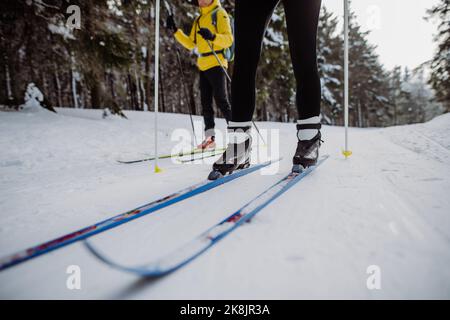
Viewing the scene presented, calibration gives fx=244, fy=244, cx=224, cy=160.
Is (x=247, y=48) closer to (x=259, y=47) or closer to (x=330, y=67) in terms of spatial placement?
(x=259, y=47)

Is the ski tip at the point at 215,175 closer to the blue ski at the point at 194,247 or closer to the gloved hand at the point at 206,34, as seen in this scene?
the blue ski at the point at 194,247

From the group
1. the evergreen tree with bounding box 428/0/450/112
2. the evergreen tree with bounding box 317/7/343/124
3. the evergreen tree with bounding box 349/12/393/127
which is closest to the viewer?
the evergreen tree with bounding box 428/0/450/112

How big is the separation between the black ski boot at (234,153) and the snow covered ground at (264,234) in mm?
122

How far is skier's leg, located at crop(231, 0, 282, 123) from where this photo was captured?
5.21 ft

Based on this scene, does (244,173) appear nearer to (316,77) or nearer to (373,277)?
(316,77)

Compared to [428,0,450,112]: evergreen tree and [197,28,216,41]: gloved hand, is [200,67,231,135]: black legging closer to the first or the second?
[197,28,216,41]: gloved hand

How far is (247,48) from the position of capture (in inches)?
64.6

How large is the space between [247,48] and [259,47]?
0.29 ft

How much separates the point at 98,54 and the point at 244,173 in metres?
4.65

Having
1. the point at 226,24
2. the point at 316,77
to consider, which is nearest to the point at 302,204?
the point at 316,77

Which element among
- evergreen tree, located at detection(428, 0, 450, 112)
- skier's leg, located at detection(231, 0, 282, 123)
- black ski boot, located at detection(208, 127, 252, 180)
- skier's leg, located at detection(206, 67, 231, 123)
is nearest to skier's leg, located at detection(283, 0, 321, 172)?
skier's leg, located at detection(231, 0, 282, 123)

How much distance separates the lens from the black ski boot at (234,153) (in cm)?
162

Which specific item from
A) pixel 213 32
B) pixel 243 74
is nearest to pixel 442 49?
pixel 213 32

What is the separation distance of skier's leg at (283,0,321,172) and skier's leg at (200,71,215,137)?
204cm
